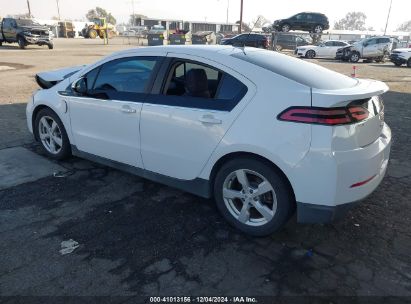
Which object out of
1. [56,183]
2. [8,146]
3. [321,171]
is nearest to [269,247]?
[321,171]

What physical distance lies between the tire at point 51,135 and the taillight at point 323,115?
10.3 feet

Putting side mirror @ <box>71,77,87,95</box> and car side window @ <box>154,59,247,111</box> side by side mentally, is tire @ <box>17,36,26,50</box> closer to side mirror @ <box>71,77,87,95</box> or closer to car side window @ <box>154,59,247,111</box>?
side mirror @ <box>71,77,87,95</box>

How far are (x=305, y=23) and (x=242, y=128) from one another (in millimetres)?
31458

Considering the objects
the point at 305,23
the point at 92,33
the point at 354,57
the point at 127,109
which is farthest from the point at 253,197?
the point at 92,33

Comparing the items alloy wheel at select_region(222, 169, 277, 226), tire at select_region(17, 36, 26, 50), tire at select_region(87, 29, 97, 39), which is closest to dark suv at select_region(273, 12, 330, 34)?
tire at select_region(17, 36, 26, 50)

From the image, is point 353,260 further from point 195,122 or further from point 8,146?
point 8,146

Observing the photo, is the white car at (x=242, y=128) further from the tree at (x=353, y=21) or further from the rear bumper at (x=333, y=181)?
the tree at (x=353, y=21)

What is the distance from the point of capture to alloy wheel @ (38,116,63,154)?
4.76 m

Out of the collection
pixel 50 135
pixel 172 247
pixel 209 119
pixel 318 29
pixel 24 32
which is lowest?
pixel 172 247

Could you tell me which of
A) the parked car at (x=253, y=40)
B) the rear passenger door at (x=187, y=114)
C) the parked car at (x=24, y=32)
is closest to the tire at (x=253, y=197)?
the rear passenger door at (x=187, y=114)

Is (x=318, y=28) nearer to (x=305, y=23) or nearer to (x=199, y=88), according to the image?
(x=305, y=23)

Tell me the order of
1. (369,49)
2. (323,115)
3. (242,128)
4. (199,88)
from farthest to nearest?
1. (369,49)
2. (199,88)
3. (242,128)
4. (323,115)

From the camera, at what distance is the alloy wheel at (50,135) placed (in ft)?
15.6

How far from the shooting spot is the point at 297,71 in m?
3.16
